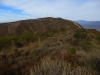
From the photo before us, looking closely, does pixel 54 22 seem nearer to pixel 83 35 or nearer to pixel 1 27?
pixel 1 27

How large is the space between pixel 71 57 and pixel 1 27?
1499 inches

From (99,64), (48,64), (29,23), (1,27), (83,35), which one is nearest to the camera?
(48,64)

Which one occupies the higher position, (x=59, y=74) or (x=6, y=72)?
(x=59, y=74)

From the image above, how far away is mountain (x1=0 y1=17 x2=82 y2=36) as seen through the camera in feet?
127

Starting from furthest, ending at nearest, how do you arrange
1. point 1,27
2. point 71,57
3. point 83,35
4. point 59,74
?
point 1,27 < point 83,35 < point 71,57 < point 59,74

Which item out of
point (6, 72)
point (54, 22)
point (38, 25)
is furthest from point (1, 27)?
point (6, 72)

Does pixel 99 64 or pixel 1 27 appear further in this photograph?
pixel 1 27

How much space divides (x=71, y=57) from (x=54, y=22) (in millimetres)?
41821

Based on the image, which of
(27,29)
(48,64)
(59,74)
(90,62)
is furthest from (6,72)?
(27,29)

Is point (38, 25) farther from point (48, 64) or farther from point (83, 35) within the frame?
point (48, 64)

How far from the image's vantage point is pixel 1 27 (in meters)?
40.4

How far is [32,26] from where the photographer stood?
142ft

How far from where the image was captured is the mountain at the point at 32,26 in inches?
1521

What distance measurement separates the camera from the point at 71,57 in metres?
5.30
